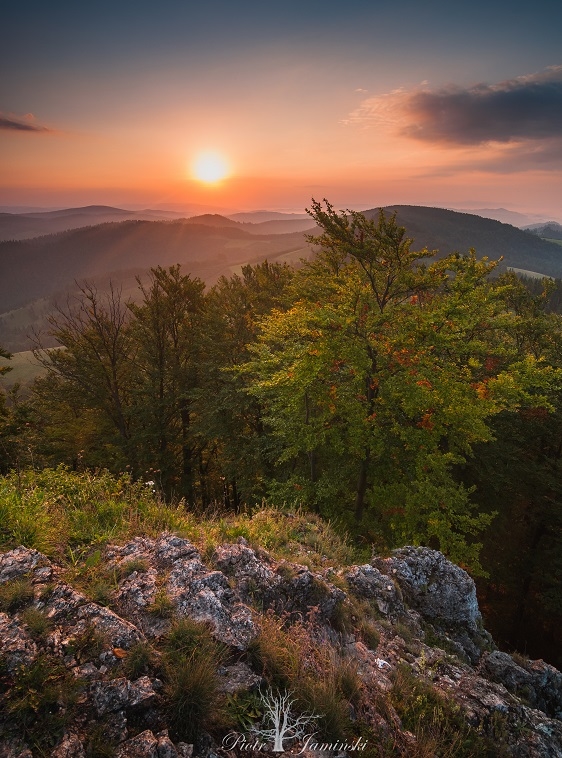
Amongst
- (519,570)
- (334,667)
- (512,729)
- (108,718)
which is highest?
(108,718)

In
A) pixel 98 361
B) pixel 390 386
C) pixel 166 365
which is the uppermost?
pixel 390 386

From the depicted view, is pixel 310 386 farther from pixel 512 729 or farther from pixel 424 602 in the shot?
pixel 512 729

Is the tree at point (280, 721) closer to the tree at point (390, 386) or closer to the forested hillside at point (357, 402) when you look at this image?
the forested hillside at point (357, 402)

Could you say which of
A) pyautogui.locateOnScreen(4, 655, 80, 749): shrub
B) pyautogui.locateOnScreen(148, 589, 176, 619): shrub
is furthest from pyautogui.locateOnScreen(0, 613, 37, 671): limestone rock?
pyautogui.locateOnScreen(148, 589, 176, 619): shrub

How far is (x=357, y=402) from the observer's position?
14.1 metres

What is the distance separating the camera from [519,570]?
19500 millimetres

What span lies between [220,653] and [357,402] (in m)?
10.6

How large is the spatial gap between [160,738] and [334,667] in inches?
80.3

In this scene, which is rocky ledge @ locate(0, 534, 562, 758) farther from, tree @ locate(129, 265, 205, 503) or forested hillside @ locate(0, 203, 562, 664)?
tree @ locate(129, 265, 205, 503)

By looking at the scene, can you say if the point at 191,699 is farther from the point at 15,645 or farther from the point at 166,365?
the point at 166,365

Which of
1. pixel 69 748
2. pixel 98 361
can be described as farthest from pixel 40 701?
pixel 98 361

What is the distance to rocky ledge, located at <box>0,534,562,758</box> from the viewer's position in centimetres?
356

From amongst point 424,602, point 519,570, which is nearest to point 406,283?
point 424,602

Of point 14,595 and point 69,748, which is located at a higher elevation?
point 14,595
